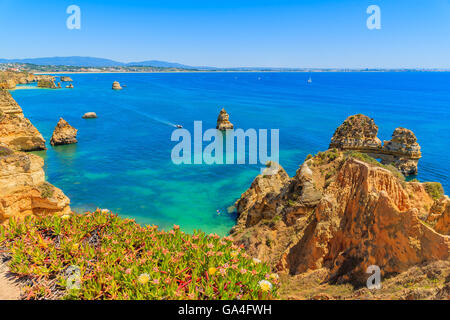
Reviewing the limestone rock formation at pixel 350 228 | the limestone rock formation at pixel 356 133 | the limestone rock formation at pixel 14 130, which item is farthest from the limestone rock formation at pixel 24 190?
the limestone rock formation at pixel 14 130

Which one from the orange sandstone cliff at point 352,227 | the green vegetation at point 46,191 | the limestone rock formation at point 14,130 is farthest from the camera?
the limestone rock formation at point 14,130

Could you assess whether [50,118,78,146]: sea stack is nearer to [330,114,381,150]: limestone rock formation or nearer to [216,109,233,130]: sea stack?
[216,109,233,130]: sea stack

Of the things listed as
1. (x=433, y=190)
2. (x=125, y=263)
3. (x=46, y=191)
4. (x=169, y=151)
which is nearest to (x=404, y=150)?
(x=433, y=190)

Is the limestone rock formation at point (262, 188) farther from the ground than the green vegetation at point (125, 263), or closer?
closer

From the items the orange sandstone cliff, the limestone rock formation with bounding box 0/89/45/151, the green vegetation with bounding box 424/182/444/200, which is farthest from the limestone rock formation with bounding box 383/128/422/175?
the limestone rock formation with bounding box 0/89/45/151

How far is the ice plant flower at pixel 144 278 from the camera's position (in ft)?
20.0

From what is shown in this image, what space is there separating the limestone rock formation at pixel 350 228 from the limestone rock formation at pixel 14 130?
4568cm

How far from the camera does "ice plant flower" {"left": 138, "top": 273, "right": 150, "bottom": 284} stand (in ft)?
20.0

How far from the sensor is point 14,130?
46562 mm

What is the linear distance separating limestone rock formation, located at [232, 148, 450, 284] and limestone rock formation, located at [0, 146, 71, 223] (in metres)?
11.6

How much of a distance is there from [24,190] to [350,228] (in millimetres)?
16916

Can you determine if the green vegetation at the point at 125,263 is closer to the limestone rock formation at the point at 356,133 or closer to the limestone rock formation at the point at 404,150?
the limestone rock formation at the point at 356,133

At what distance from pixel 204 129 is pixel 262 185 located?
49318mm
